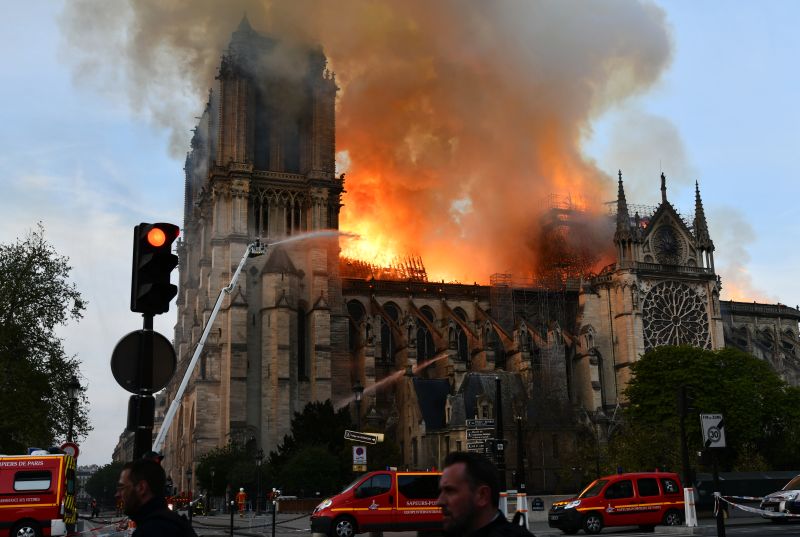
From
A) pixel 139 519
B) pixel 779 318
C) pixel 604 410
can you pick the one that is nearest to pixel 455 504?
pixel 139 519

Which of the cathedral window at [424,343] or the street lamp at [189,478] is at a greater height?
the cathedral window at [424,343]

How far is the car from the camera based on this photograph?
24.0 metres

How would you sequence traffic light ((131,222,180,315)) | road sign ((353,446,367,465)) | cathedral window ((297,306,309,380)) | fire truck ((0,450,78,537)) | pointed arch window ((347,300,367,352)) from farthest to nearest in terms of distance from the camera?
pointed arch window ((347,300,367,352)) → cathedral window ((297,306,309,380)) → road sign ((353,446,367,465)) → fire truck ((0,450,78,537)) → traffic light ((131,222,180,315))

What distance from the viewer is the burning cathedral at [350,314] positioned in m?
59.2

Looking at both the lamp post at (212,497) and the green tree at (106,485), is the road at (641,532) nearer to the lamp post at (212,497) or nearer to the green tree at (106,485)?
the lamp post at (212,497)

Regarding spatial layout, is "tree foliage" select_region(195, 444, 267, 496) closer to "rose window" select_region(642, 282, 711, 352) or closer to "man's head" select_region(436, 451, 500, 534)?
"rose window" select_region(642, 282, 711, 352)

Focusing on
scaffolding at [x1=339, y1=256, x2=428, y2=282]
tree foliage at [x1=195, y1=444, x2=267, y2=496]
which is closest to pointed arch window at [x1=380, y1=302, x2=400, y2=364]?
scaffolding at [x1=339, y1=256, x2=428, y2=282]

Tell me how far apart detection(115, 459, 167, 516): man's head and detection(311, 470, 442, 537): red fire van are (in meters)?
17.0

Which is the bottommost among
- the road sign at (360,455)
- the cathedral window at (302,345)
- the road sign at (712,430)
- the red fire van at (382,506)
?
the red fire van at (382,506)

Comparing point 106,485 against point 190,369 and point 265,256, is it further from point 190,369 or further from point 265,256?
point 190,369

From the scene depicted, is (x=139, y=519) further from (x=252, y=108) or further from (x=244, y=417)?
(x=252, y=108)

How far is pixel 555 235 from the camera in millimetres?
81625

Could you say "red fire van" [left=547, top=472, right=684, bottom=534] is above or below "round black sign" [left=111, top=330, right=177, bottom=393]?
below

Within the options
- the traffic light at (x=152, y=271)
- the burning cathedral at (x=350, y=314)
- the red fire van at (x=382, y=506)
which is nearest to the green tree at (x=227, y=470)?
the burning cathedral at (x=350, y=314)
